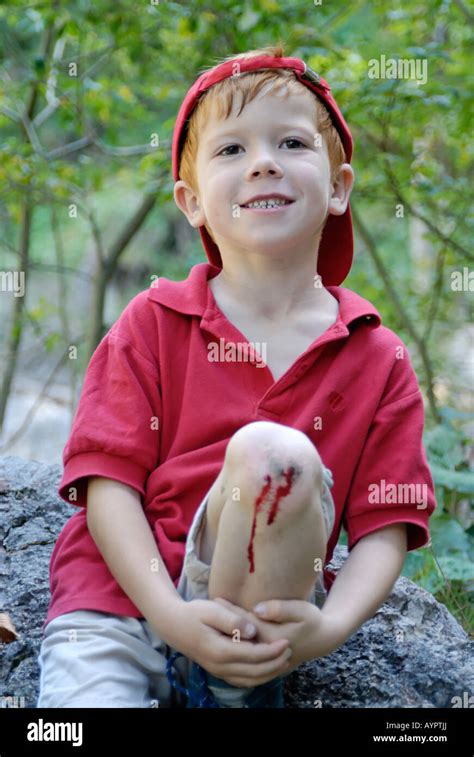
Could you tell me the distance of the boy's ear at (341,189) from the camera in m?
1.93

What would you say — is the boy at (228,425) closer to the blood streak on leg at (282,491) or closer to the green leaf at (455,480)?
the blood streak on leg at (282,491)

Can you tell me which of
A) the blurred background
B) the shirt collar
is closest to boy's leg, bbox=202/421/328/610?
the shirt collar

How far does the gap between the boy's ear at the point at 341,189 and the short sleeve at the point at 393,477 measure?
0.39 meters

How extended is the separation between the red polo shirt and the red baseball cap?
0.29 m

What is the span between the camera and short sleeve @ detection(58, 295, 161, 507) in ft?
5.49

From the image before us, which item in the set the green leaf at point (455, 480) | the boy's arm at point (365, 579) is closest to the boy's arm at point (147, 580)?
the boy's arm at point (365, 579)

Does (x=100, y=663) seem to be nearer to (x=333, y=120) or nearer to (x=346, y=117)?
(x=333, y=120)

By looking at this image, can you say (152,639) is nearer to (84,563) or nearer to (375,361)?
(84,563)

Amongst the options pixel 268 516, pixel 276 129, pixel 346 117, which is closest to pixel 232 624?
pixel 268 516

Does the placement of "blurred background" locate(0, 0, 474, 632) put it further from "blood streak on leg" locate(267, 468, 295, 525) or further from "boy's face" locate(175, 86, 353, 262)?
"blood streak on leg" locate(267, 468, 295, 525)
